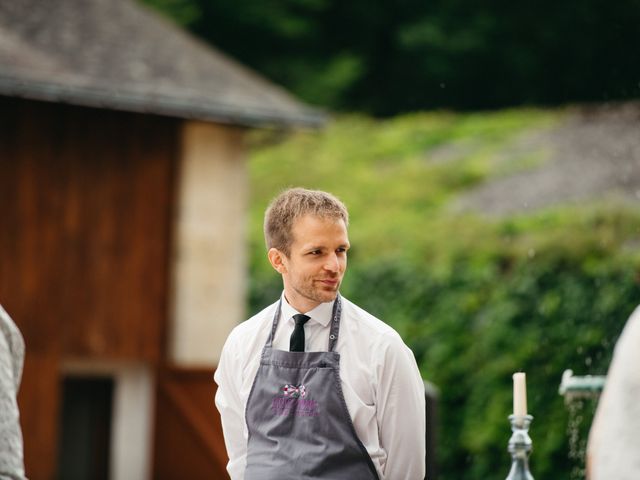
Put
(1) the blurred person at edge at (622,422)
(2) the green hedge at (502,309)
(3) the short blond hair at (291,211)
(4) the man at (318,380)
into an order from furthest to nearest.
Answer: (2) the green hedge at (502,309)
(3) the short blond hair at (291,211)
(4) the man at (318,380)
(1) the blurred person at edge at (622,422)

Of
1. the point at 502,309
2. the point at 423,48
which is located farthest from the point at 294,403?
the point at 423,48

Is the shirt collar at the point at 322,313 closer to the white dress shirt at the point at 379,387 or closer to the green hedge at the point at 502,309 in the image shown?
the white dress shirt at the point at 379,387

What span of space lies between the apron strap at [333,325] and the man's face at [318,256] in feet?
0.15

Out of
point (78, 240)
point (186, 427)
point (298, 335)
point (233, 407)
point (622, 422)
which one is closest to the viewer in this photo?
point (622, 422)

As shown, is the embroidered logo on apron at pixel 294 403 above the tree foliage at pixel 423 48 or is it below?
below

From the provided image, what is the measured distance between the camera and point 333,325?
342 centimetres

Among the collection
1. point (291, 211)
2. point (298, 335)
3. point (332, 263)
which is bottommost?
point (298, 335)

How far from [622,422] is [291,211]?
132cm

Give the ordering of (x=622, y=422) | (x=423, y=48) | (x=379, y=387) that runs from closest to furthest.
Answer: (x=622, y=422) < (x=379, y=387) < (x=423, y=48)

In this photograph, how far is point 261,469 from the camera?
3.28 meters

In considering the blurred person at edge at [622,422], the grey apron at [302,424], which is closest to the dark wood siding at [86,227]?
the grey apron at [302,424]

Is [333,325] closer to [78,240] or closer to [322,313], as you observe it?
[322,313]

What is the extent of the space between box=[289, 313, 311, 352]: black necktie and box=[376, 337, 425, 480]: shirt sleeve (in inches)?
9.9

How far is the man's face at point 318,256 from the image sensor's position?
3.36 metres
